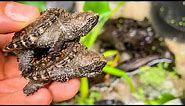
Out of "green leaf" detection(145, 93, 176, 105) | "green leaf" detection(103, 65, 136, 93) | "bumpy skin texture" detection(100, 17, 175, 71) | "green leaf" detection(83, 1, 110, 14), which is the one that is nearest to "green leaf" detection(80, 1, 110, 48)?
"green leaf" detection(83, 1, 110, 14)

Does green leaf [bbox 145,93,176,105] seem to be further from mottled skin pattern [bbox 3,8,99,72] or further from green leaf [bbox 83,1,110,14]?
mottled skin pattern [bbox 3,8,99,72]

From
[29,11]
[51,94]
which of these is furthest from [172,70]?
[29,11]

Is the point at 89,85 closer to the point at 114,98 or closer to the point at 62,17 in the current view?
the point at 114,98

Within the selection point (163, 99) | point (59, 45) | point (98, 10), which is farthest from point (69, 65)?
point (163, 99)

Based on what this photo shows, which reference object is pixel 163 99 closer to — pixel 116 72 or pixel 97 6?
pixel 116 72

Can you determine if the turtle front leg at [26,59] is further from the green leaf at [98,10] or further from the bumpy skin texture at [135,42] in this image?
the bumpy skin texture at [135,42]

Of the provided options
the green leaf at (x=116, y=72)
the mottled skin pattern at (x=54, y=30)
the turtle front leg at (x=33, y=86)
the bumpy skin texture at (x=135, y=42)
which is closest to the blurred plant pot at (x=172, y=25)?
the bumpy skin texture at (x=135, y=42)
